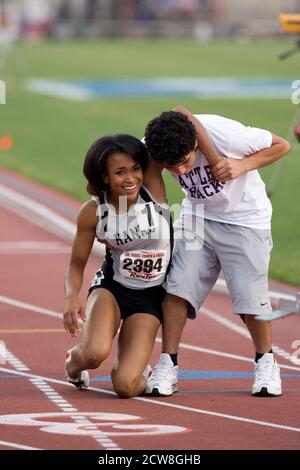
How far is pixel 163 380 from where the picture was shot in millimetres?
8508

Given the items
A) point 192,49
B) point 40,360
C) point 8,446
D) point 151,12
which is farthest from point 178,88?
point 151,12

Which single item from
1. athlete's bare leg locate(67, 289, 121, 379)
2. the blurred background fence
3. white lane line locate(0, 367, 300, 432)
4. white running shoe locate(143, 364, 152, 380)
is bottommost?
white lane line locate(0, 367, 300, 432)

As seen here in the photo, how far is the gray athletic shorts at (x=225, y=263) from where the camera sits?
28.3 feet

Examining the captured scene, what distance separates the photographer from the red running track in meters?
7.33

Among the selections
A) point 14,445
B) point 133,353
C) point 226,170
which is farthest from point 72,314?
point 14,445

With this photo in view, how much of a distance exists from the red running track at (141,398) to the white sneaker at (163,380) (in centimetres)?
6

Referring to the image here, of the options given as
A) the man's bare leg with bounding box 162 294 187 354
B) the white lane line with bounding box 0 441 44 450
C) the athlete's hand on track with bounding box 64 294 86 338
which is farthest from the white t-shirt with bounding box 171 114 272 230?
the white lane line with bounding box 0 441 44 450

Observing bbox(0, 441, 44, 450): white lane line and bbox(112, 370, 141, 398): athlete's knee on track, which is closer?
bbox(0, 441, 44, 450): white lane line

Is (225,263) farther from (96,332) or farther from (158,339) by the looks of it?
(158,339)

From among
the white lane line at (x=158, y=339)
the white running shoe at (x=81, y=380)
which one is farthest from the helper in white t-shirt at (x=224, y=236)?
the white lane line at (x=158, y=339)

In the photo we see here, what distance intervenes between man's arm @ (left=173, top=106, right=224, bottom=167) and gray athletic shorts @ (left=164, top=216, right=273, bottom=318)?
52cm

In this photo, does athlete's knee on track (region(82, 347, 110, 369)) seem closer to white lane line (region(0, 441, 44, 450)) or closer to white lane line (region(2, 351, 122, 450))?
white lane line (region(2, 351, 122, 450))

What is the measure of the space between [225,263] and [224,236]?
169 mm

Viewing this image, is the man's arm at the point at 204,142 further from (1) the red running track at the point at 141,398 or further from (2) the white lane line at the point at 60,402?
(2) the white lane line at the point at 60,402
